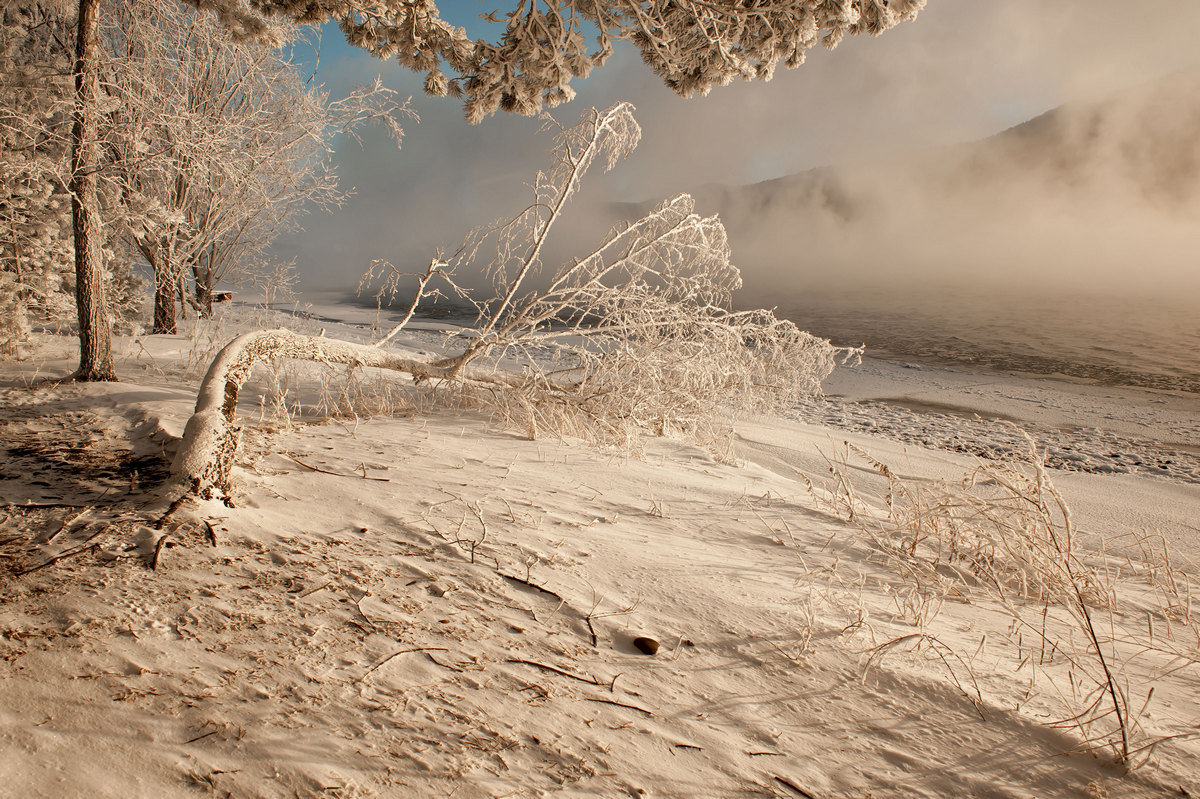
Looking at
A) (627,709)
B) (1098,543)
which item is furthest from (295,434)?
(1098,543)

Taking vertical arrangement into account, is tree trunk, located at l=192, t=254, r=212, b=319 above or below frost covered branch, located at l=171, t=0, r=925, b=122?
below

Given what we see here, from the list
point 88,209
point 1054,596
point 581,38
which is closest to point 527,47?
point 581,38

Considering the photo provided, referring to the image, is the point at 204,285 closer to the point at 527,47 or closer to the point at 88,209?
the point at 88,209

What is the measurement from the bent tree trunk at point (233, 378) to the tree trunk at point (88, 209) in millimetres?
2228

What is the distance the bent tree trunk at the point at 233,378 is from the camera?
240 cm

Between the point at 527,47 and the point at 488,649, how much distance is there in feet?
14.7

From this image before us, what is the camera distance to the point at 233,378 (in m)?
3.26

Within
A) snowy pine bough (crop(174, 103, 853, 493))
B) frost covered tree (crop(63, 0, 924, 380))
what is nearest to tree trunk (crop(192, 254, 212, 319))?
frost covered tree (crop(63, 0, 924, 380))

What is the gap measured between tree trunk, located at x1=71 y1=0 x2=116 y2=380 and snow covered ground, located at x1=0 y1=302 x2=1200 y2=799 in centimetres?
177

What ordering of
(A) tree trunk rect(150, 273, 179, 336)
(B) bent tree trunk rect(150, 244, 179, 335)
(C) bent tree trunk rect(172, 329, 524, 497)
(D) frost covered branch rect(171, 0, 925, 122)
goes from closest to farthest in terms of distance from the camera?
(C) bent tree trunk rect(172, 329, 524, 497) → (D) frost covered branch rect(171, 0, 925, 122) → (B) bent tree trunk rect(150, 244, 179, 335) → (A) tree trunk rect(150, 273, 179, 336)

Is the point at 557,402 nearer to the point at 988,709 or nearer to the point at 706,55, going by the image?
the point at 706,55

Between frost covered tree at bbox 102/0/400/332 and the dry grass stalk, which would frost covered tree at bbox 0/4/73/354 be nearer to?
frost covered tree at bbox 102/0/400/332

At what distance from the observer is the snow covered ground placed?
1262mm

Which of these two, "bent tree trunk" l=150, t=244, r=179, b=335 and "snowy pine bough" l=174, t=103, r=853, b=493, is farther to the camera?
"bent tree trunk" l=150, t=244, r=179, b=335
